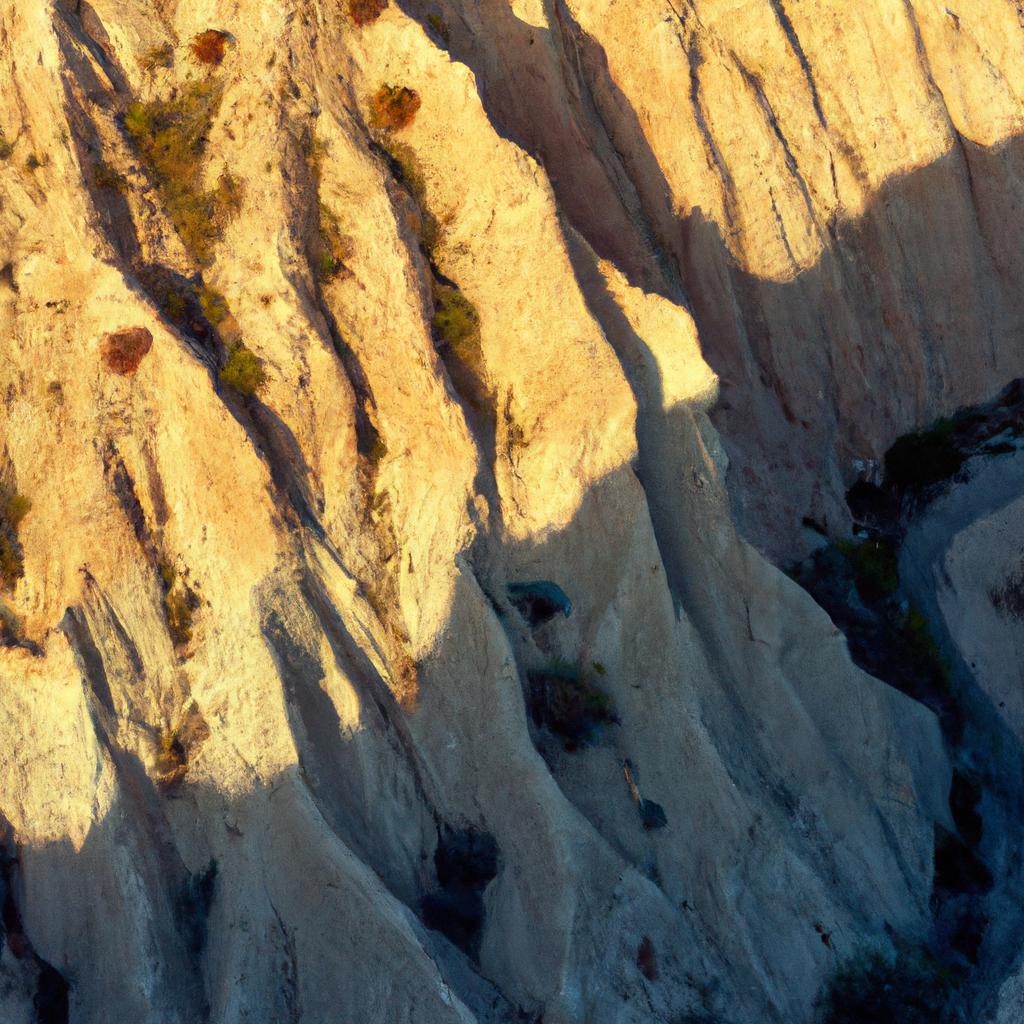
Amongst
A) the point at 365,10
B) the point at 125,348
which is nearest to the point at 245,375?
the point at 125,348

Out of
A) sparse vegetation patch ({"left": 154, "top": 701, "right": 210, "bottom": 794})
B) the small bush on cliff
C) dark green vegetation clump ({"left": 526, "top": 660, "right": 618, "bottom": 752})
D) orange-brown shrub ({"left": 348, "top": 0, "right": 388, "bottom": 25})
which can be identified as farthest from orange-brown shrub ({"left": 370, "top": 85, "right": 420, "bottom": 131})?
sparse vegetation patch ({"left": 154, "top": 701, "right": 210, "bottom": 794})

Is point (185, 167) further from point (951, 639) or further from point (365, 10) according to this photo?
point (951, 639)

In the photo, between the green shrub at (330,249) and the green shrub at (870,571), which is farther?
the green shrub at (870,571)

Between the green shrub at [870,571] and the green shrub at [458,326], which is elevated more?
the green shrub at [458,326]

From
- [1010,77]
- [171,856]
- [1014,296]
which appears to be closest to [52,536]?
[171,856]

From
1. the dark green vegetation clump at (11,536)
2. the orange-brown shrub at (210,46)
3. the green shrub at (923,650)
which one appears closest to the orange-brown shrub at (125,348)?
the dark green vegetation clump at (11,536)

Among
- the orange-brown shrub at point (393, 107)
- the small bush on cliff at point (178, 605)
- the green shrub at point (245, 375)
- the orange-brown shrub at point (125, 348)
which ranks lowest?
the small bush on cliff at point (178, 605)

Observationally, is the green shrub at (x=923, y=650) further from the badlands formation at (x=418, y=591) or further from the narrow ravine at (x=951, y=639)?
the badlands formation at (x=418, y=591)
